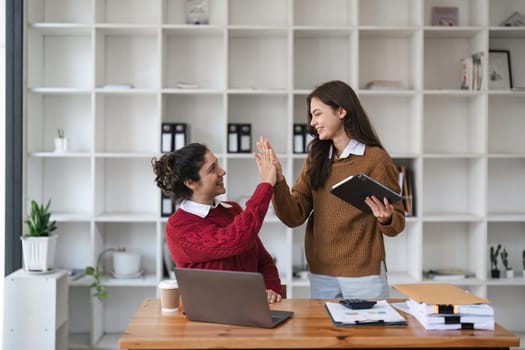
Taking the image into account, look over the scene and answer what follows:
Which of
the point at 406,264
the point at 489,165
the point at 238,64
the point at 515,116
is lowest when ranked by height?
the point at 406,264

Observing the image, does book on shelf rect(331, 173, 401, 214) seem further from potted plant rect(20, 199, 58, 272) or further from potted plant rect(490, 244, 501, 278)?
potted plant rect(490, 244, 501, 278)

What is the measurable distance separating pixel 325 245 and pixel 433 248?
2.02 metres

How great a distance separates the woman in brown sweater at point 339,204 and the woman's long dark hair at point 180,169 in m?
0.29

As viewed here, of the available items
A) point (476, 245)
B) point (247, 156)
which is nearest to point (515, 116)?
point (476, 245)

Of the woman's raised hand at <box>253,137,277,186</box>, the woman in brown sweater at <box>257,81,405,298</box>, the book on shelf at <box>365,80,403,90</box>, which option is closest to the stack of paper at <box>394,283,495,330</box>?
the woman in brown sweater at <box>257,81,405,298</box>

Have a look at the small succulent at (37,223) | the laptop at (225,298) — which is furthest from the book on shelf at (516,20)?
the small succulent at (37,223)

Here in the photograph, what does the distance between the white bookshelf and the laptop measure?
2219 mm

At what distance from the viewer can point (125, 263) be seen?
3.88 metres

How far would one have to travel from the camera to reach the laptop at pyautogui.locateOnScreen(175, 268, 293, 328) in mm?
1724

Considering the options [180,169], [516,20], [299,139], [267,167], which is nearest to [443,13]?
[516,20]

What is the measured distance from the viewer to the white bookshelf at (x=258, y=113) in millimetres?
4062

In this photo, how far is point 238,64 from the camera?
409 cm

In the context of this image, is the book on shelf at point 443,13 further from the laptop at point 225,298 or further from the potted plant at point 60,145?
the laptop at point 225,298

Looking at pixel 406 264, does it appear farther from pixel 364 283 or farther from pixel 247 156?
pixel 364 283
